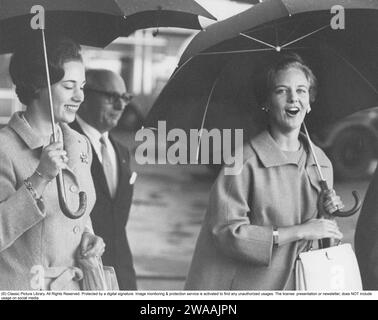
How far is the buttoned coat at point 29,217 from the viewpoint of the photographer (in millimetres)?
5926

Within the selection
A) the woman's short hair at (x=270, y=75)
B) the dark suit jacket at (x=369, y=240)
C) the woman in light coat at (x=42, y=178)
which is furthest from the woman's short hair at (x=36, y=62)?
the dark suit jacket at (x=369, y=240)

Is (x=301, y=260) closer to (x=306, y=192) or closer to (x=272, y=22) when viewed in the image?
(x=306, y=192)

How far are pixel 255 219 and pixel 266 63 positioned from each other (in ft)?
3.19

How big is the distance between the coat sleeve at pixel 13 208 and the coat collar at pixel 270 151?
4.55 feet

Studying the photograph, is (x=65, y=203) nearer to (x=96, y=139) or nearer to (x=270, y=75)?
(x=96, y=139)

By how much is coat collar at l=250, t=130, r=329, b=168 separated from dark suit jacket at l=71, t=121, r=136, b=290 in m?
0.83

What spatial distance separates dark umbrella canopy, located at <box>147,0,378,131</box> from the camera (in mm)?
6031

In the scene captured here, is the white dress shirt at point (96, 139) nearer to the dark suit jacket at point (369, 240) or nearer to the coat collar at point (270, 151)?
the coat collar at point (270, 151)

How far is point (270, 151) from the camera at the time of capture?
242 inches

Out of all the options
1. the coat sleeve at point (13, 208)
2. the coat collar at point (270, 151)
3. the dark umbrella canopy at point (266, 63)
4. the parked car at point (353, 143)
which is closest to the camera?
the coat sleeve at point (13, 208)

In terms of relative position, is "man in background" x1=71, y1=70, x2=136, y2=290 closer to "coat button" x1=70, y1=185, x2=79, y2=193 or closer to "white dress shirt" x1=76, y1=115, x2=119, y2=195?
"white dress shirt" x1=76, y1=115, x2=119, y2=195

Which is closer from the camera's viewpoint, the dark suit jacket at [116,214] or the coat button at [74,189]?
the coat button at [74,189]

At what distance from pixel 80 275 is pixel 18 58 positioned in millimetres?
1395
